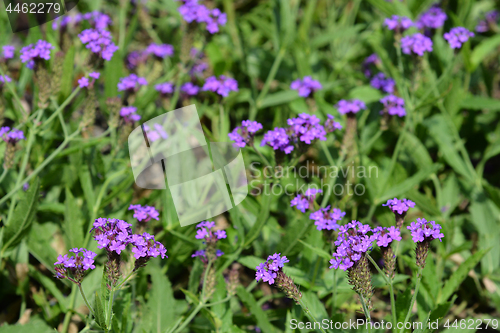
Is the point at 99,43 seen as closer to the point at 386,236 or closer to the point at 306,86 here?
the point at 306,86

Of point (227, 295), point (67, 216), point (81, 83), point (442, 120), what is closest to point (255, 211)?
point (227, 295)

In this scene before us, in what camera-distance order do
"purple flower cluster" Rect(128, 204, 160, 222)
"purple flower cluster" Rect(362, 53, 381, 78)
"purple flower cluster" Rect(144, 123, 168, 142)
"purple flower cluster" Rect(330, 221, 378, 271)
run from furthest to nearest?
1. "purple flower cluster" Rect(362, 53, 381, 78)
2. "purple flower cluster" Rect(144, 123, 168, 142)
3. "purple flower cluster" Rect(128, 204, 160, 222)
4. "purple flower cluster" Rect(330, 221, 378, 271)

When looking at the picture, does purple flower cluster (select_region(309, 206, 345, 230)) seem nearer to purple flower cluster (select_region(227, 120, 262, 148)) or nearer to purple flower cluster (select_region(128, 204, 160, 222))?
purple flower cluster (select_region(227, 120, 262, 148))

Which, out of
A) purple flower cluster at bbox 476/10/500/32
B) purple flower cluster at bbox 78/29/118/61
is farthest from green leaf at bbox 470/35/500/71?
purple flower cluster at bbox 78/29/118/61

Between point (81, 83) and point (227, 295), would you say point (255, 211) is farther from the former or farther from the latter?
point (81, 83)

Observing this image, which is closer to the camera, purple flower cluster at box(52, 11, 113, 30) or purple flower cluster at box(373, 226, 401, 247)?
purple flower cluster at box(373, 226, 401, 247)
